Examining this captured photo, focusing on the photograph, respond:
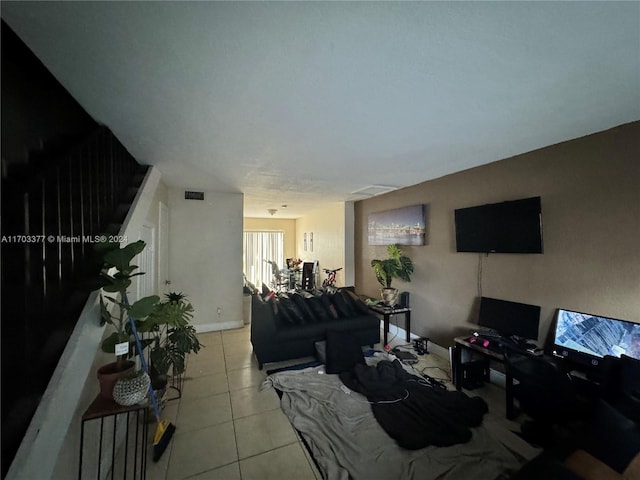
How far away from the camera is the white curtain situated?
7773 mm

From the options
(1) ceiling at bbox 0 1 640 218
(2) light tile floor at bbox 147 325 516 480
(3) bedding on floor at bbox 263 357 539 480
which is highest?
(1) ceiling at bbox 0 1 640 218

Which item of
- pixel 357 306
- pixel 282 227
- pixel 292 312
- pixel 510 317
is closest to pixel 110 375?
pixel 292 312

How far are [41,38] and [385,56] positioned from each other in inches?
58.9

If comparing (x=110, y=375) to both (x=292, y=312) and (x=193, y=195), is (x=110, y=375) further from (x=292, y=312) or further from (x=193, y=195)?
(x=193, y=195)

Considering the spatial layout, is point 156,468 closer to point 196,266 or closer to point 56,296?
point 56,296

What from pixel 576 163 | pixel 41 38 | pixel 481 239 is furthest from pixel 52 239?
pixel 576 163

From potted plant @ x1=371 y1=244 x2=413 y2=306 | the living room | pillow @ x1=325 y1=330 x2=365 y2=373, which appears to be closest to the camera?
the living room

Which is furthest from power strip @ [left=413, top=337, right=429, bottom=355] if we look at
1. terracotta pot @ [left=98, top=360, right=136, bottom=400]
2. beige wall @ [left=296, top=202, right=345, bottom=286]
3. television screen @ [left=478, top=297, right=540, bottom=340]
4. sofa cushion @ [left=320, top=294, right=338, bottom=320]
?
terracotta pot @ [left=98, top=360, right=136, bottom=400]

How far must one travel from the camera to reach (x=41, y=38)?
40.8 inches

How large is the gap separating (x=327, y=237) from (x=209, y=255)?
8.73 ft

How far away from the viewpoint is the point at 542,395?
5.60 ft

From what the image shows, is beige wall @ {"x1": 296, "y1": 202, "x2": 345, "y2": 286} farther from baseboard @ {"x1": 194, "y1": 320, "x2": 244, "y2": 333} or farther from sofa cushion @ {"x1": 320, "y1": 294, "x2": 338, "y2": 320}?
baseboard @ {"x1": 194, "y1": 320, "x2": 244, "y2": 333}

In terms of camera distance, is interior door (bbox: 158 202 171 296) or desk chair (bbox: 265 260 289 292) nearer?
interior door (bbox: 158 202 171 296)

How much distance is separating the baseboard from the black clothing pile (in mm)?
2468
